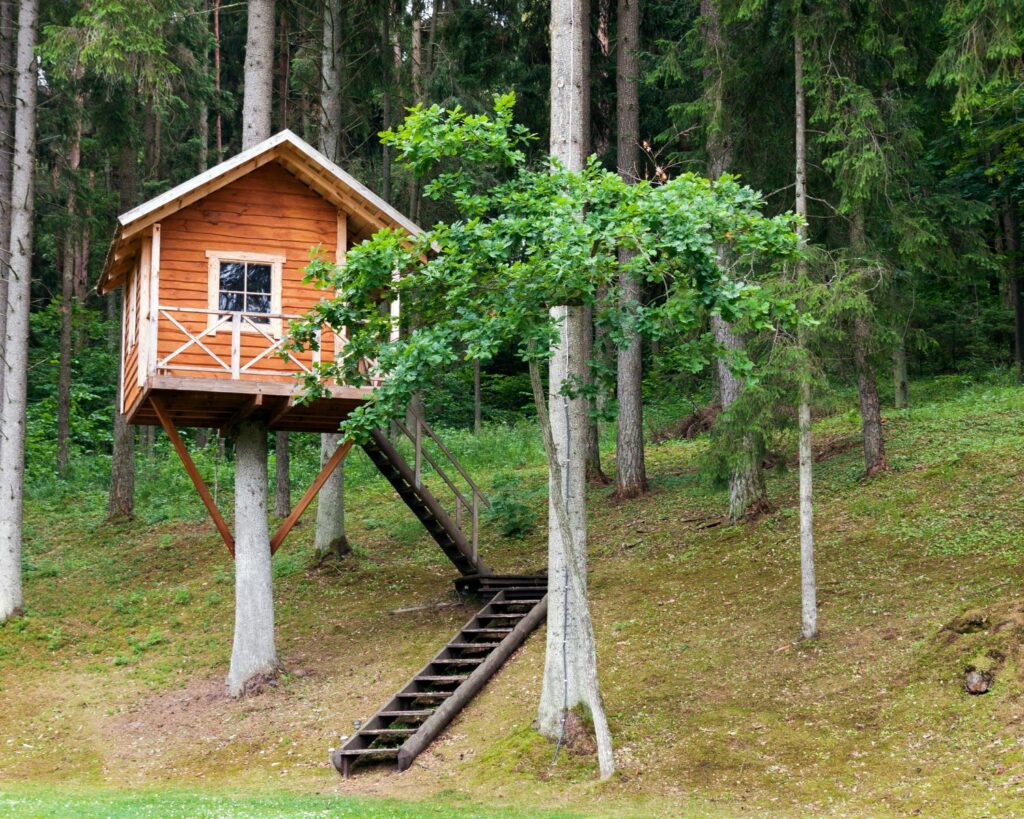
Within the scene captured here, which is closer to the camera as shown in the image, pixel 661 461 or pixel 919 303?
pixel 919 303

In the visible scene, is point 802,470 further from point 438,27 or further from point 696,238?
point 438,27

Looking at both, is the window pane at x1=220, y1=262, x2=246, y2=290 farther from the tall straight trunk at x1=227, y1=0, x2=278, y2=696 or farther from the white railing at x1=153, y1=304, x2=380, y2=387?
the tall straight trunk at x1=227, y1=0, x2=278, y2=696

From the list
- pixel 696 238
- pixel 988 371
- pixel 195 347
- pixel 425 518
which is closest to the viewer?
pixel 696 238

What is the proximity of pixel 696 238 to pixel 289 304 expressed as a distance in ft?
23.8

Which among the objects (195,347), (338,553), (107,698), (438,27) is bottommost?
(107,698)

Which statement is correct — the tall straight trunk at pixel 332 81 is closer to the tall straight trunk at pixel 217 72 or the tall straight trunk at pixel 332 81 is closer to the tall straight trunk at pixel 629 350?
the tall straight trunk at pixel 629 350

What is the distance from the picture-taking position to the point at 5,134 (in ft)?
63.9

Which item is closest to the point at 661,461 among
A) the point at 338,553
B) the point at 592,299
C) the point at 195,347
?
the point at 338,553

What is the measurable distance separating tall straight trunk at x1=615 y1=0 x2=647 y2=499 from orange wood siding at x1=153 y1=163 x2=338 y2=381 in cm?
705

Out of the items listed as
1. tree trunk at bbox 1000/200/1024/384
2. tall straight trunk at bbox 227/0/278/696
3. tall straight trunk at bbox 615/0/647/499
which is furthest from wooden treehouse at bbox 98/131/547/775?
tree trunk at bbox 1000/200/1024/384

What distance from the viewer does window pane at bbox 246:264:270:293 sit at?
1548 cm

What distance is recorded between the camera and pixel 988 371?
29.9 metres

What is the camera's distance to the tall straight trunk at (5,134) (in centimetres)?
1936

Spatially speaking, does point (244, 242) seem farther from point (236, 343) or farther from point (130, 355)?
point (130, 355)
